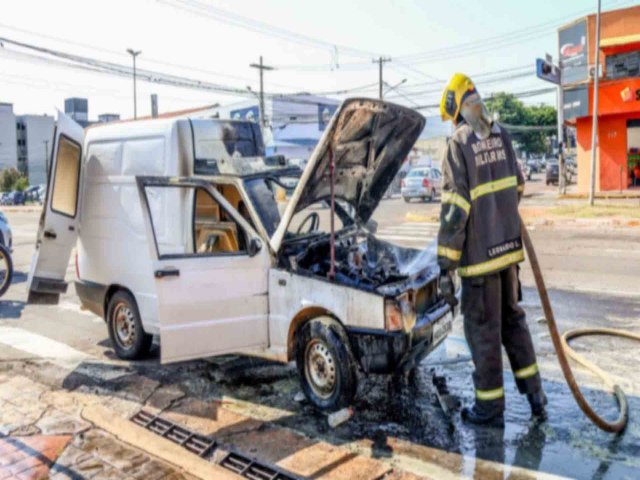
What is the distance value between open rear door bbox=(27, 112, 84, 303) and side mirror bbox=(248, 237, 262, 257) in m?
2.31

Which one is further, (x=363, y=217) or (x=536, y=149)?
(x=536, y=149)

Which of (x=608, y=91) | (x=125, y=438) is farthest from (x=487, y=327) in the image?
(x=608, y=91)

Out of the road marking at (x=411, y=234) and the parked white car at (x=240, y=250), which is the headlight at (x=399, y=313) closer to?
the parked white car at (x=240, y=250)

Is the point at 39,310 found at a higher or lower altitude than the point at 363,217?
lower

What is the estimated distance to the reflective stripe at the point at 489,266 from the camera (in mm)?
4203

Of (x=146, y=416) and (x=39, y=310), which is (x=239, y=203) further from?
(x=39, y=310)

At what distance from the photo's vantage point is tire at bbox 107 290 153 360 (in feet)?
19.6

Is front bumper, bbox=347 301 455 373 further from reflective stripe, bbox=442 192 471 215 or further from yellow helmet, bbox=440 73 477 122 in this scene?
yellow helmet, bbox=440 73 477 122

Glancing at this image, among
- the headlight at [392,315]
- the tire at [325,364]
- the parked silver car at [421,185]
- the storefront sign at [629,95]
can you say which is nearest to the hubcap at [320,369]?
the tire at [325,364]

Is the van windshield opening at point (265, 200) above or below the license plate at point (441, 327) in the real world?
above

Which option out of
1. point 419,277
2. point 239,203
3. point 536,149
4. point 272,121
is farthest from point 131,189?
point 536,149

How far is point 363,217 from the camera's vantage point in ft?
20.8

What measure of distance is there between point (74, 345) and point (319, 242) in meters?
3.26

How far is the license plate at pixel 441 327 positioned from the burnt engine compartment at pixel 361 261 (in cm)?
34
